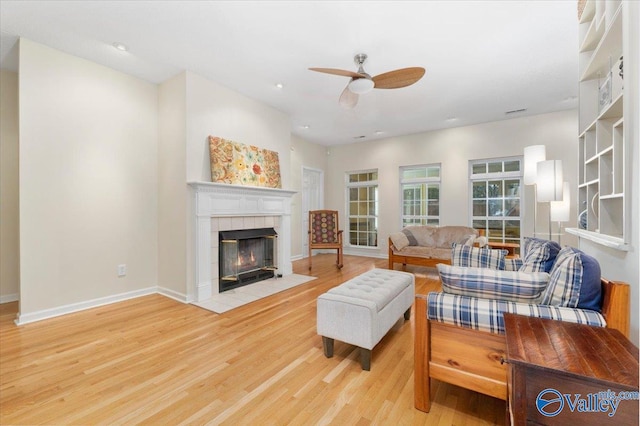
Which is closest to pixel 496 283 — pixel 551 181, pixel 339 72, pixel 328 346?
pixel 328 346

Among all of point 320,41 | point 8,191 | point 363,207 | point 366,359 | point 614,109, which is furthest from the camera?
point 363,207

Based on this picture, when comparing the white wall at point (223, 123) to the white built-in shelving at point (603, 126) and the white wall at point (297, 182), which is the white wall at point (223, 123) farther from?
the white built-in shelving at point (603, 126)

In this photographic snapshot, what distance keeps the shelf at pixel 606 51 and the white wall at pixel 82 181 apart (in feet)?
15.1

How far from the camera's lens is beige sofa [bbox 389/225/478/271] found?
4.66m

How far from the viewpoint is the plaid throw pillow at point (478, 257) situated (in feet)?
7.84

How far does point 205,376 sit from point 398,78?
312 cm

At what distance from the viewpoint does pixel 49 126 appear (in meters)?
2.88

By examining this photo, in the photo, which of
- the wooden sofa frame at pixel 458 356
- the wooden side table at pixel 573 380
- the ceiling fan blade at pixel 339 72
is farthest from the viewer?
the ceiling fan blade at pixel 339 72

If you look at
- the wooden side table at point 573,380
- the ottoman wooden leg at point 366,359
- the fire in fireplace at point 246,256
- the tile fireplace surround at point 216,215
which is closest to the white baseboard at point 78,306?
the tile fireplace surround at point 216,215

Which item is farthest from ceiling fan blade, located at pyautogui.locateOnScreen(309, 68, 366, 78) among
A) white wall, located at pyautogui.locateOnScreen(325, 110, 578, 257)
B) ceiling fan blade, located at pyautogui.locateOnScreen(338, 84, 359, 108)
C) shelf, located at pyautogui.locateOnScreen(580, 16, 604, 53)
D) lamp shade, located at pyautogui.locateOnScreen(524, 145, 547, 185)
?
white wall, located at pyautogui.locateOnScreen(325, 110, 578, 257)

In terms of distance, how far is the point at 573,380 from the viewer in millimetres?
797

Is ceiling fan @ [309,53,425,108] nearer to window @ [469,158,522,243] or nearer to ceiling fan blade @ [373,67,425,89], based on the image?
ceiling fan blade @ [373,67,425,89]

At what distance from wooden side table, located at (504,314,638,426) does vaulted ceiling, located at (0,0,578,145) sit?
101 inches

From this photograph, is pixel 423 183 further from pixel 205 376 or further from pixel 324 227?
pixel 205 376
